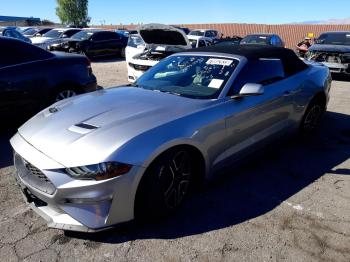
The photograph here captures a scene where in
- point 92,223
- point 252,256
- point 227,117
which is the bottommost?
point 252,256

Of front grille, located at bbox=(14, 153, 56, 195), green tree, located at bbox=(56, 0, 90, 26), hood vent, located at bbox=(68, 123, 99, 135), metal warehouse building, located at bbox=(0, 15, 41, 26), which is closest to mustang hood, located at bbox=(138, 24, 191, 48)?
hood vent, located at bbox=(68, 123, 99, 135)

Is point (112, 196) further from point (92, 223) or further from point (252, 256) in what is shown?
point (252, 256)

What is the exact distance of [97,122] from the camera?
10.3 feet

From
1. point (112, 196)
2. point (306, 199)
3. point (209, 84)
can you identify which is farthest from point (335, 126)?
point (112, 196)

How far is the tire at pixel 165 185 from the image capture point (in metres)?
2.91

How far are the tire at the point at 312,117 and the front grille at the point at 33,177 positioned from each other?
3760 millimetres

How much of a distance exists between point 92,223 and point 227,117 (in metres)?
1.69

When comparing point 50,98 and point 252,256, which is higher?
point 50,98

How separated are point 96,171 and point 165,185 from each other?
0.69 m

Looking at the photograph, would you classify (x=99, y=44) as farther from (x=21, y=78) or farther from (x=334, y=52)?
(x=21, y=78)

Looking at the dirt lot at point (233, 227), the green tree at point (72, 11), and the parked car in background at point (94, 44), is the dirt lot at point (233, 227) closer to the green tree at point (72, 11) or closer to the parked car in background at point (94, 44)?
the parked car in background at point (94, 44)

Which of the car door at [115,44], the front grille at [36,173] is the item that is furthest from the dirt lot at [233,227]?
the car door at [115,44]

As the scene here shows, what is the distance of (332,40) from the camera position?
41.2ft

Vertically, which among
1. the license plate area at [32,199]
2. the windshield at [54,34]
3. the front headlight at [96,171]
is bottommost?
the license plate area at [32,199]
